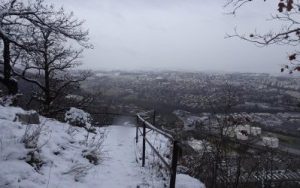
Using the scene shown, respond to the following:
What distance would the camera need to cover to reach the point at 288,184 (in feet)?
28.8

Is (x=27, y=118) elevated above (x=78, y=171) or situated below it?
above

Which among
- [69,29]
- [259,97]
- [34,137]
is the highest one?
[69,29]

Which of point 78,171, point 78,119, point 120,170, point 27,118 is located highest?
point 27,118

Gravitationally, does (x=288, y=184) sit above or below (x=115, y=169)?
below

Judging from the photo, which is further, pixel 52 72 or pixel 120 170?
pixel 52 72

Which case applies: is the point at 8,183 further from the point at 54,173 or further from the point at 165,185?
the point at 165,185

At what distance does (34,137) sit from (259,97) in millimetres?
40849

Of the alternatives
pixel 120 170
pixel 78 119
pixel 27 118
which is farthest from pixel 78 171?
pixel 78 119

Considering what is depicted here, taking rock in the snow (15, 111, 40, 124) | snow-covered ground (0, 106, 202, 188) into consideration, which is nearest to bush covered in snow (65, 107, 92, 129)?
rock in the snow (15, 111, 40, 124)

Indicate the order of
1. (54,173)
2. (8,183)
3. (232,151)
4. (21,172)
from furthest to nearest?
(232,151) → (54,173) → (21,172) → (8,183)

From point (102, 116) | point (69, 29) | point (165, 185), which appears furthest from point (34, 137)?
point (102, 116)

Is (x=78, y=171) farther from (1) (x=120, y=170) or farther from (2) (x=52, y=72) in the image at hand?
(2) (x=52, y=72)

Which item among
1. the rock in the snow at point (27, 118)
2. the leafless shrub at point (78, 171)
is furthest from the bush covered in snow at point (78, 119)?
the leafless shrub at point (78, 171)

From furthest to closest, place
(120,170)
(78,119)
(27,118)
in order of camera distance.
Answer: (78,119) < (27,118) < (120,170)
